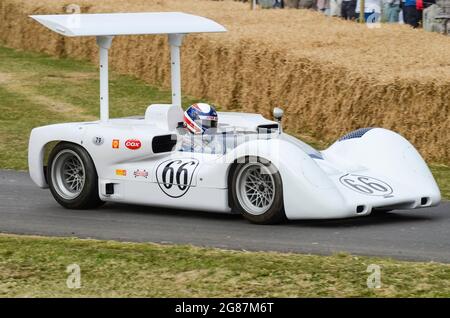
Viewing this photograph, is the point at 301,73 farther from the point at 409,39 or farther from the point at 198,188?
the point at 198,188

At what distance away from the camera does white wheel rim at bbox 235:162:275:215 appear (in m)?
10.7

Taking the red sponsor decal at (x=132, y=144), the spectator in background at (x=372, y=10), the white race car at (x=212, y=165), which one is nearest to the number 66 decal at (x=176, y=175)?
the white race car at (x=212, y=165)

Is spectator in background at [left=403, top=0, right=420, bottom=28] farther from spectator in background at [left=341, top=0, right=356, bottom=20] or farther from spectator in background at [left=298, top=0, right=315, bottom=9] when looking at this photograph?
spectator in background at [left=298, top=0, right=315, bottom=9]

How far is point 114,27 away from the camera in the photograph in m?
11.7

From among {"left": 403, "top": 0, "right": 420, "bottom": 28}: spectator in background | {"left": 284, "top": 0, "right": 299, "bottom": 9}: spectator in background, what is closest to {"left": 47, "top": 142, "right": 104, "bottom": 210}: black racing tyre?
{"left": 403, "top": 0, "right": 420, "bottom": 28}: spectator in background

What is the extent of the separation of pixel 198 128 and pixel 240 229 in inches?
53.4

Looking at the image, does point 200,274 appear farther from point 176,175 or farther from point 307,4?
point 307,4

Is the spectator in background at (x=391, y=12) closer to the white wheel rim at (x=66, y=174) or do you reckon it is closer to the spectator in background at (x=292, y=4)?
the spectator in background at (x=292, y=4)

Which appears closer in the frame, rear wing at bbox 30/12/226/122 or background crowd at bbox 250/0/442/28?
rear wing at bbox 30/12/226/122

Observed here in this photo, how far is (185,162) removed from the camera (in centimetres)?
1127

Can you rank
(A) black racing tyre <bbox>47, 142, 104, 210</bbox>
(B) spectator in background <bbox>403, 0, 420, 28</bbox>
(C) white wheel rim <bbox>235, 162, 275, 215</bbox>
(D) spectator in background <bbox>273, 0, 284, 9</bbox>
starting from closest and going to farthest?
(C) white wheel rim <bbox>235, 162, 275, 215</bbox>, (A) black racing tyre <bbox>47, 142, 104, 210</bbox>, (B) spectator in background <bbox>403, 0, 420, 28</bbox>, (D) spectator in background <bbox>273, 0, 284, 9</bbox>

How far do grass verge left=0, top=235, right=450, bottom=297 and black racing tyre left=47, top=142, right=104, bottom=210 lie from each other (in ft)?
6.73
